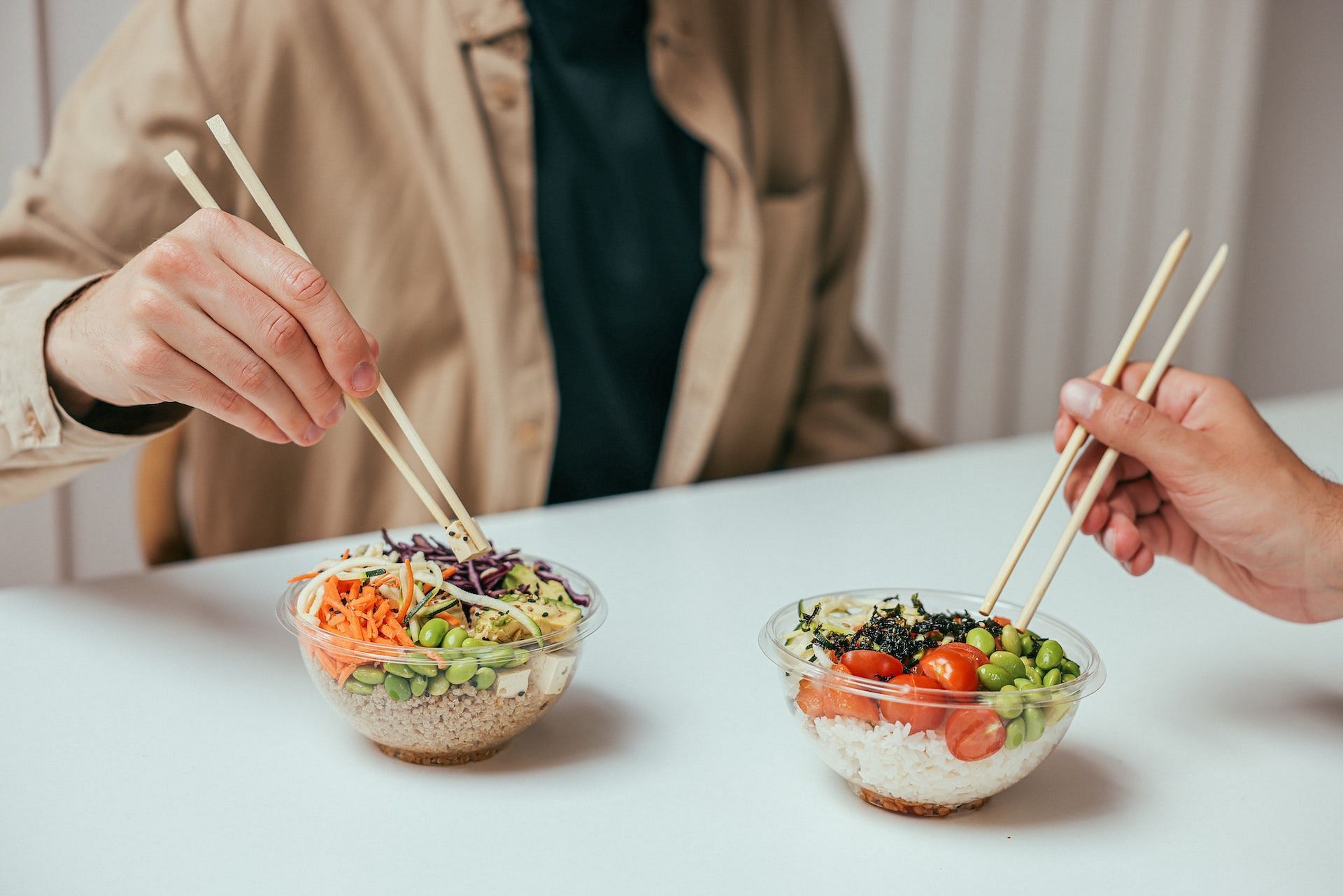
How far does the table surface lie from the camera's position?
75 cm

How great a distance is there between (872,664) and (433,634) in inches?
12.2

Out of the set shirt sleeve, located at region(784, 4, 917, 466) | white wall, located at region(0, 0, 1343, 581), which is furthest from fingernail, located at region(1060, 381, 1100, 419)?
white wall, located at region(0, 0, 1343, 581)

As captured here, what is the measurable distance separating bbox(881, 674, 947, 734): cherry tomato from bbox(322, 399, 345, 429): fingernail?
0.49 metres

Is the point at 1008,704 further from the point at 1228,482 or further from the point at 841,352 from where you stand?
the point at 841,352

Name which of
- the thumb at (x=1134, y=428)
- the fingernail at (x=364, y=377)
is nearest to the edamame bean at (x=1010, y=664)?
the thumb at (x=1134, y=428)

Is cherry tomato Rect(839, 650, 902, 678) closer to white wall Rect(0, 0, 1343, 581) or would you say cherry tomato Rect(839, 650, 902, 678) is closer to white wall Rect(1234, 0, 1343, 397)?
white wall Rect(0, 0, 1343, 581)

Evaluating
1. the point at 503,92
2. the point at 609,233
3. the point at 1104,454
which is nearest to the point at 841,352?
the point at 609,233

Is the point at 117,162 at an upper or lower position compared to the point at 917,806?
upper

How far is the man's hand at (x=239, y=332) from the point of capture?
85 cm

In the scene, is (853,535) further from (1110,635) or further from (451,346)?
(451,346)

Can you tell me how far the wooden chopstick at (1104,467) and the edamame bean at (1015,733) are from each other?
4.9 inches

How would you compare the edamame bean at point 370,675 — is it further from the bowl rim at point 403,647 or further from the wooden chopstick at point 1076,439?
the wooden chopstick at point 1076,439

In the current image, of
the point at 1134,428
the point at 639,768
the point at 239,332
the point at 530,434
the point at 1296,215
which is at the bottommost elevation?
the point at 1296,215

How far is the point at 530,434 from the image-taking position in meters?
1.90
